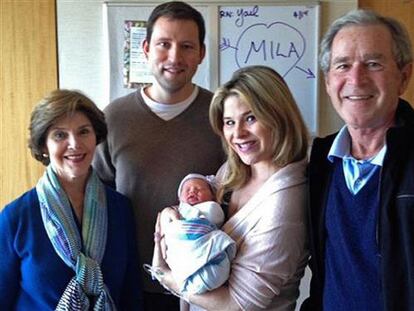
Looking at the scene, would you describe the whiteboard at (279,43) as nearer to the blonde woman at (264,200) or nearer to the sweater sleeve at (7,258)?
the blonde woman at (264,200)

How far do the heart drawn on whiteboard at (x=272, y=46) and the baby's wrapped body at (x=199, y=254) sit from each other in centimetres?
156

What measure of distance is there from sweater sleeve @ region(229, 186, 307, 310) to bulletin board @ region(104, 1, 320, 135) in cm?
150

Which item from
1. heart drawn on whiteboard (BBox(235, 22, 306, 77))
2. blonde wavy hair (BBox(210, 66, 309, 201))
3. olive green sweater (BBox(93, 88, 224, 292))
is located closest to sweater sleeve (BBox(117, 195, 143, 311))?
olive green sweater (BBox(93, 88, 224, 292))

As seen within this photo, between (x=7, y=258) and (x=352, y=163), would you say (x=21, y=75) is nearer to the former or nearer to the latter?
(x=7, y=258)

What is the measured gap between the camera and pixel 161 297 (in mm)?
1828

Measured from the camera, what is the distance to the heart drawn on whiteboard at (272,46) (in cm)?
274

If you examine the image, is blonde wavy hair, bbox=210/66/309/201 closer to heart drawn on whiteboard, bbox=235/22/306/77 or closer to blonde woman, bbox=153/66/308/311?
blonde woman, bbox=153/66/308/311

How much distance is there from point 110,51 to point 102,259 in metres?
1.56

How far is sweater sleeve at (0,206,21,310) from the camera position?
152 centimetres

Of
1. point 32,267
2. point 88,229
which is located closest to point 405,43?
point 88,229

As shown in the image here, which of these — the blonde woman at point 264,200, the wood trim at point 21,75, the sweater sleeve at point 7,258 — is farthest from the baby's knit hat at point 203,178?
the wood trim at point 21,75

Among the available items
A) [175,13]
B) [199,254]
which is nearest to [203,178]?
[199,254]

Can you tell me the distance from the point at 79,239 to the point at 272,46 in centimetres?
166

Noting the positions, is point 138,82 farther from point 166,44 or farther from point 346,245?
point 346,245
